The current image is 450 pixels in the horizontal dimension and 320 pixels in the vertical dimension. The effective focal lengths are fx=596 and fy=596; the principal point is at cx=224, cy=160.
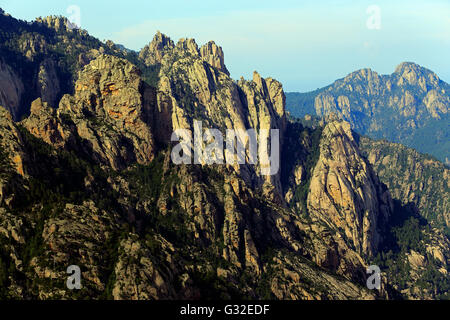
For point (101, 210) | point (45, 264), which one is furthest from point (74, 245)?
point (101, 210)

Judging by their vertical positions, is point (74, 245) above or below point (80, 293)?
above

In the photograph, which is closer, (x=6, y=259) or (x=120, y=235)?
(x=6, y=259)

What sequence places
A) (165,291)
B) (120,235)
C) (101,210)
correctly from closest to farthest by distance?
1. (165,291)
2. (120,235)
3. (101,210)

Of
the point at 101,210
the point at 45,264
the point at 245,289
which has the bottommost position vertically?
the point at 245,289
